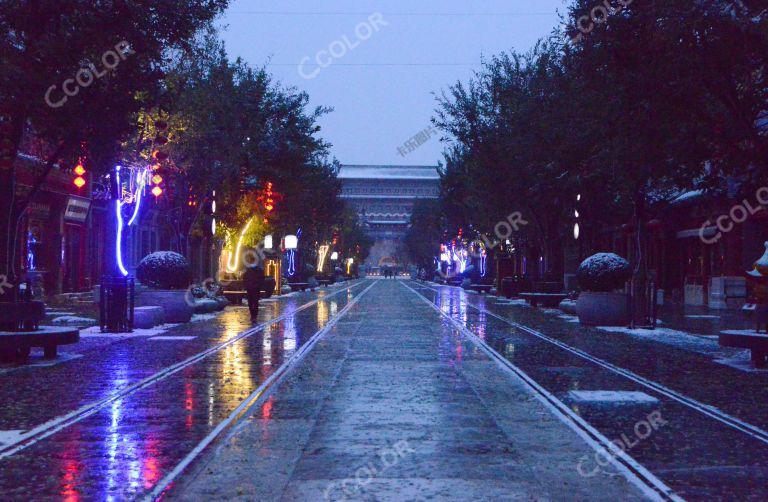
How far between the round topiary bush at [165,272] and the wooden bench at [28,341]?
12748 mm

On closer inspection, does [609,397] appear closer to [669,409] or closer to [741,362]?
[669,409]

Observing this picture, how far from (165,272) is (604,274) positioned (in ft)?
40.1

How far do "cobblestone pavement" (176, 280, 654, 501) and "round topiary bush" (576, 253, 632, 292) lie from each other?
565 inches

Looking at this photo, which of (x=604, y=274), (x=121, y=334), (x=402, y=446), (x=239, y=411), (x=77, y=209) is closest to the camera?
(x=402, y=446)

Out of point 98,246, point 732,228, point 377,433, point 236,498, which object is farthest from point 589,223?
point 236,498

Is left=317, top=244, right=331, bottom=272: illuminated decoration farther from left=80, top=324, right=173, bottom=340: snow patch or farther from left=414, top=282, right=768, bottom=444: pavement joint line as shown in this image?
left=414, top=282, right=768, bottom=444: pavement joint line

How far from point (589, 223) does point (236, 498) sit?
39378 millimetres

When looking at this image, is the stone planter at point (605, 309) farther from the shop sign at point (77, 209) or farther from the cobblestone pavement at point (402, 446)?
the shop sign at point (77, 209)

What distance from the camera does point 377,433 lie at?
32.0 ft

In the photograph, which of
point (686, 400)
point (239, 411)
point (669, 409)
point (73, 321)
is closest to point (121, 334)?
point (73, 321)

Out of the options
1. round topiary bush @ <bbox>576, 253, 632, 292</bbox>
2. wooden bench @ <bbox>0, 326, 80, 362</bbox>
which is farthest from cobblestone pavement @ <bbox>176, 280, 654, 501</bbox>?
round topiary bush @ <bbox>576, 253, 632, 292</bbox>

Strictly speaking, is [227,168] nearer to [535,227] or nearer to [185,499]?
[535,227]

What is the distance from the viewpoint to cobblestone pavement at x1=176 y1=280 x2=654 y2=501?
7340 millimetres

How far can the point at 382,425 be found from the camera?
10234 mm
